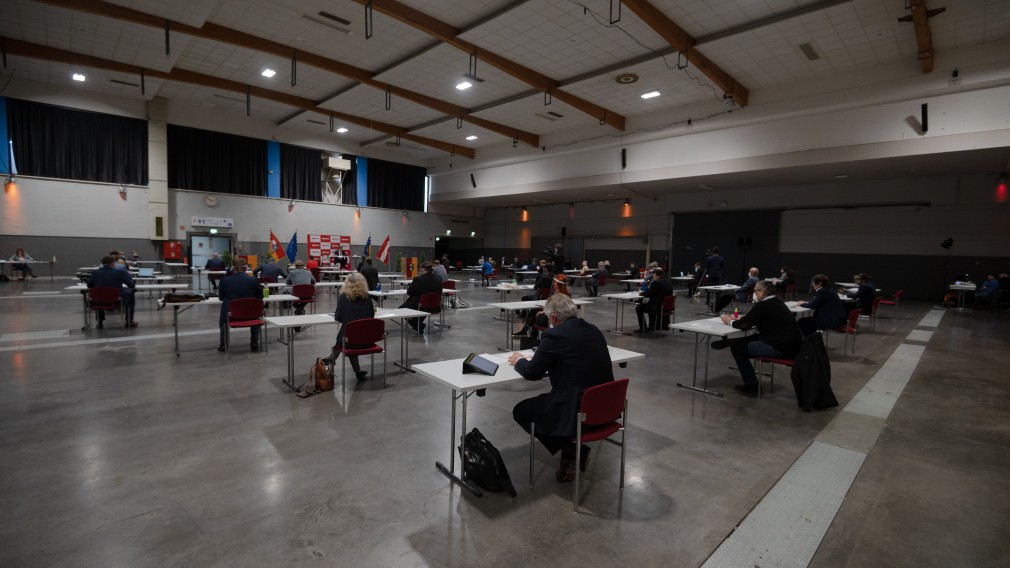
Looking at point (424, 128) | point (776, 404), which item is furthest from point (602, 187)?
point (776, 404)

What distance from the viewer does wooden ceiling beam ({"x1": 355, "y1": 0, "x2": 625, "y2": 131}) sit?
344 inches

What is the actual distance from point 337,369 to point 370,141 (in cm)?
1684

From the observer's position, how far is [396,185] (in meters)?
23.0

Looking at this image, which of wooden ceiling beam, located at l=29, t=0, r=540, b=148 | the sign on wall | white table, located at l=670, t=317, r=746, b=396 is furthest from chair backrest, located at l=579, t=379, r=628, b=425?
the sign on wall

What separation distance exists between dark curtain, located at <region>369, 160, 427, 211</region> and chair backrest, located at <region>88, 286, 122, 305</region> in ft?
50.1

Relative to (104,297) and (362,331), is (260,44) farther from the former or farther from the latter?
(362,331)

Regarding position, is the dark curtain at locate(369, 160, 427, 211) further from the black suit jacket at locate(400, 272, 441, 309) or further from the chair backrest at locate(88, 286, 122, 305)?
the black suit jacket at locate(400, 272, 441, 309)

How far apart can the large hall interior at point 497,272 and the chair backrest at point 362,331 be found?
56 centimetres

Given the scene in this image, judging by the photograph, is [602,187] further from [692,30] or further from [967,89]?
[967,89]

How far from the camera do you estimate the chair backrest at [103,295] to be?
23.6 feet

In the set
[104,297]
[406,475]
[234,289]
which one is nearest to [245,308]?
[234,289]

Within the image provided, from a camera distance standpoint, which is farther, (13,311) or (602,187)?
(602,187)

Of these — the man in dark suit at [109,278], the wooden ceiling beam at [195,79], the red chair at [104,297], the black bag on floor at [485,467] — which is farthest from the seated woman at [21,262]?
the black bag on floor at [485,467]

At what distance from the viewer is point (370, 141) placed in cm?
2042
